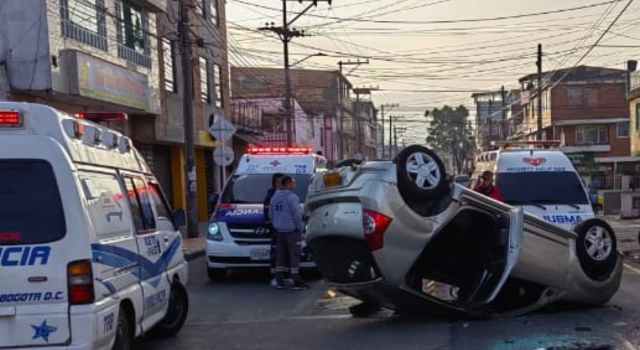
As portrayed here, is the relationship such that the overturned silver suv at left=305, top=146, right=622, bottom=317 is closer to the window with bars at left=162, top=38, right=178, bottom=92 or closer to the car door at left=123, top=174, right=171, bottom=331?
the car door at left=123, top=174, right=171, bottom=331

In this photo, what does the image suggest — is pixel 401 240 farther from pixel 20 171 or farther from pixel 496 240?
pixel 20 171

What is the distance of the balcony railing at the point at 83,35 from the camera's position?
1560 cm

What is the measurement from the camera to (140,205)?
6.93 metres

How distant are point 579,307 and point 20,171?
6.12 m

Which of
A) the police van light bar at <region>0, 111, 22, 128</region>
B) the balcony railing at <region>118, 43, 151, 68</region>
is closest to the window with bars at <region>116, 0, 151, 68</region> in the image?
the balcony railing at <region>118, 43, 151, 68</region>

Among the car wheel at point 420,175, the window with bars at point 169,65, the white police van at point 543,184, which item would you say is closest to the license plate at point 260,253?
the white police van at point 543,184

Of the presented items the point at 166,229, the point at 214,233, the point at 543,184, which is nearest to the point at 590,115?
the point at 543,184

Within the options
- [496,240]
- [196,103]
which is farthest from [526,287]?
[196,103]

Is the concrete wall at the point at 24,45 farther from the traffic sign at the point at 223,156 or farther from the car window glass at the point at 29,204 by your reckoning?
the car window glass at the point at 29,204

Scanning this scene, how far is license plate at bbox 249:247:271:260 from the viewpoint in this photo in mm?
11562

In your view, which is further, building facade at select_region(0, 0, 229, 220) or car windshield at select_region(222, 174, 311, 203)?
building facade at select_region(0, 0, 229, 220)

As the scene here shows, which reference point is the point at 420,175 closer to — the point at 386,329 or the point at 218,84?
the point at 386,329

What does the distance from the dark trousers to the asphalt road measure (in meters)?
1.22

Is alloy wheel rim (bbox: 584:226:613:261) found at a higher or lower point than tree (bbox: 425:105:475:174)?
lower
